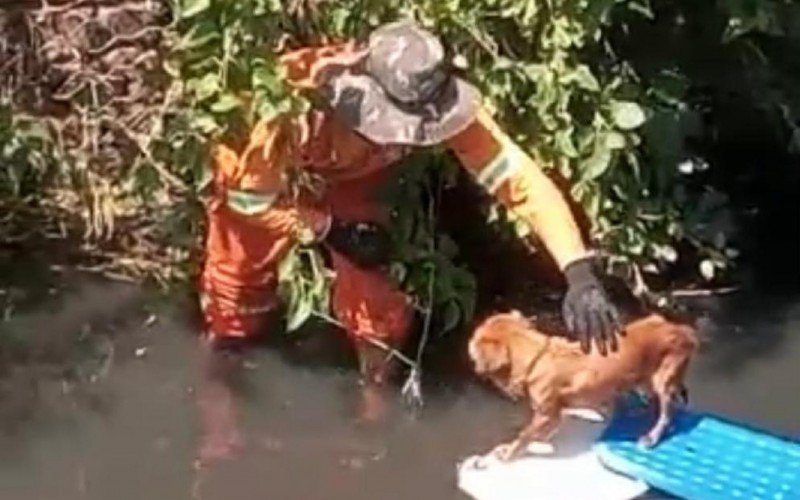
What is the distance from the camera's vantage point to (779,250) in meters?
5.75

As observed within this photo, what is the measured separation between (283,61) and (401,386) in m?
0.69

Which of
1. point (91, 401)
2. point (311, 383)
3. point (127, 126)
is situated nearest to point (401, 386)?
point (311, 383)

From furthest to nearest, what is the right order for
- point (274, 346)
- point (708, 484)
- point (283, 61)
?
point (274, 346), point (283, 61), point (708, 484)

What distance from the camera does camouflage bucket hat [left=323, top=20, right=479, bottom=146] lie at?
4656 mm

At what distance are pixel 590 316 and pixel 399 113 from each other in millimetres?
531

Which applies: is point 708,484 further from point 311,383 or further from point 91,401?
point 91,401

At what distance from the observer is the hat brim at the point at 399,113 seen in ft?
15.3

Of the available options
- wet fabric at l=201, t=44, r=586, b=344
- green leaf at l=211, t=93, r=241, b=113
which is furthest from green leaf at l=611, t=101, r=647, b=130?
green leaf at l=211, t=93, r=241, b=113

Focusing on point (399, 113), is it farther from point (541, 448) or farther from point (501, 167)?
point (541, 448)

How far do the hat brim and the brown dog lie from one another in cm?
36

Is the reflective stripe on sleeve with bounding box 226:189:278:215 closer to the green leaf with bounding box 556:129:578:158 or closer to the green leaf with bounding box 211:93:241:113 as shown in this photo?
the green leaf with bounding box 211:93:241:113

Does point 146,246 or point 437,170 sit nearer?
point 437,170

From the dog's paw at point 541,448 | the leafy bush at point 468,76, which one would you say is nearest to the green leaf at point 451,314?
the leafy bush at point 468,76

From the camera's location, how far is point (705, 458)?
15.1 feet
